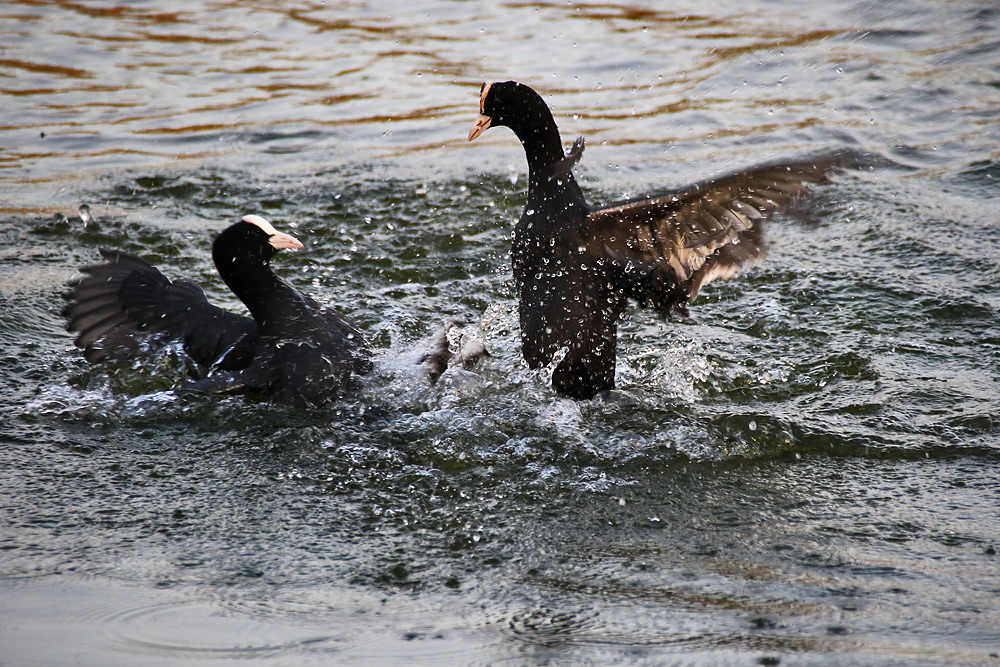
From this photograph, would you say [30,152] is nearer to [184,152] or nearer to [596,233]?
[184,152]

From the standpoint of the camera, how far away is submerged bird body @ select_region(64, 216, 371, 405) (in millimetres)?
3992

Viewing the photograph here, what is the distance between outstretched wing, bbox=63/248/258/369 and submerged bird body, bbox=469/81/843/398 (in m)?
1.26

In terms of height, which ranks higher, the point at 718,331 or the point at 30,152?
the point at 30,152

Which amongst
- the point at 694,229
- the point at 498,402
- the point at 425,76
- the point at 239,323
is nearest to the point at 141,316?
the point at 239,323

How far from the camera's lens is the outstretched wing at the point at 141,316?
14.1 ft

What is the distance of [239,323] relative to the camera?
4.36 meters

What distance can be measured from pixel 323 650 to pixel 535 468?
1.28 meters

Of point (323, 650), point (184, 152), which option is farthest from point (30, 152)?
point (323, 650)

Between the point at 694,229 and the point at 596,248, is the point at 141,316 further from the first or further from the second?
the point at 694,229

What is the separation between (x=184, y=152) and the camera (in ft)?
23.3

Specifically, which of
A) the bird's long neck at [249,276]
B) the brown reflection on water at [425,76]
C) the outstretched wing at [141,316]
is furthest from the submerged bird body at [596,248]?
the brown reflection on water at [425,76]

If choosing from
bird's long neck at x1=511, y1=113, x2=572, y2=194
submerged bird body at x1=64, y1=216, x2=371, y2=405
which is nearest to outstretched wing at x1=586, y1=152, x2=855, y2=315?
bird's long neck at x1=511, y1=113, x2=572, y2=194

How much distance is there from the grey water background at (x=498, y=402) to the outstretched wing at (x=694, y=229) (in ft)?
0.57

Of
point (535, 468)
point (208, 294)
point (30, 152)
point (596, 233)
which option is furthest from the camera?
point (30, 152)
